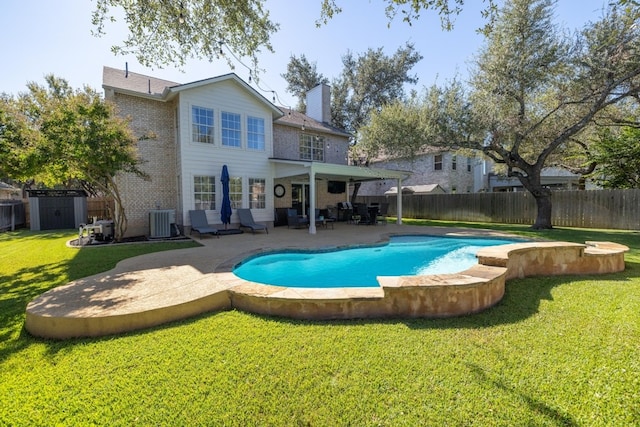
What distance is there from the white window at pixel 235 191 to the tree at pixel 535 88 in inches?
317

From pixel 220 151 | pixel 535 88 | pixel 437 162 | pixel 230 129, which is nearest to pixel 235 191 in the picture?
pixel 220 151

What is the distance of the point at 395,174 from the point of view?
15.4 m

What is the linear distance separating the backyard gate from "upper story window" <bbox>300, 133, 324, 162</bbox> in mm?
12191

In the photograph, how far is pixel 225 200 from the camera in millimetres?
12133

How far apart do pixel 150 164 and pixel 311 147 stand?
851 centimetres

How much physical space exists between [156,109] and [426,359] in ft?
44.6

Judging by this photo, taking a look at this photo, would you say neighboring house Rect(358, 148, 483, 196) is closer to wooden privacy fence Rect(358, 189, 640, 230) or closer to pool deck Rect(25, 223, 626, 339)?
wooden privacy fence Rect(358, 189, 640, 230)

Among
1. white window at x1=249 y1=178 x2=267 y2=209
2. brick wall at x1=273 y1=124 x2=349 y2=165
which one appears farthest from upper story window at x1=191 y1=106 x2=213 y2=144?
brick wall at x1=273 y1=124 x2=349 y2=165

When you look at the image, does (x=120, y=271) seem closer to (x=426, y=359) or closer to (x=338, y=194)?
(x=426, y=359)

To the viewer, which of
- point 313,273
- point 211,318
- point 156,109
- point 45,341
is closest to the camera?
point 45,341

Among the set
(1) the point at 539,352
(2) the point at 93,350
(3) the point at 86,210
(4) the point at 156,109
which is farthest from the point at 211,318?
(3) the point at 86,210

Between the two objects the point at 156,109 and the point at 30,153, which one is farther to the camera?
the point at 156,109

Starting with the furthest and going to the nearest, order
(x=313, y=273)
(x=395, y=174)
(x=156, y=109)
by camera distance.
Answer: (x=395, y=174) < (x=156, y=109) < (x=313, y=273)

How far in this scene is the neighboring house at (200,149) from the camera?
11.6 meters
